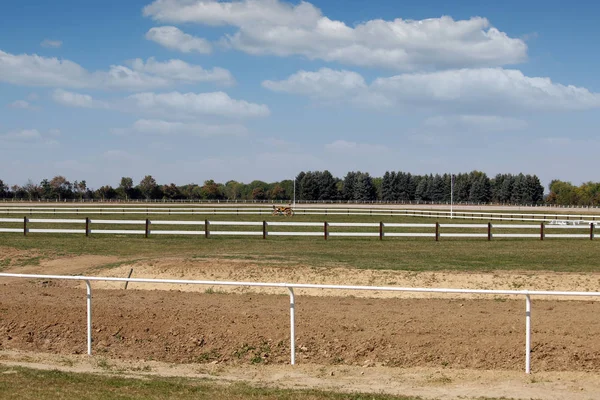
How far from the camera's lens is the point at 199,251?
27734 millimetres

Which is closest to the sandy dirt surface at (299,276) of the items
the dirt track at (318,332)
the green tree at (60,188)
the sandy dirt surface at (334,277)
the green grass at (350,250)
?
the sandy dirt surface at (334,277)

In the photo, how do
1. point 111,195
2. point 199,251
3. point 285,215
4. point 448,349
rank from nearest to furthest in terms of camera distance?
point 448,349, point 199,251, point 285,215, point 111,195

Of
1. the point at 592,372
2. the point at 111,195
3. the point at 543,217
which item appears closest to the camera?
the point at 592,372

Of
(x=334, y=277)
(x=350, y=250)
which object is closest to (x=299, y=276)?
(x=334, y=277)

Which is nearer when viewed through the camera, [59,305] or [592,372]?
[592,372]

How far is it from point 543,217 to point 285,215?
71.9ft

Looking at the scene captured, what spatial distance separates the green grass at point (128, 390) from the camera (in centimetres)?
828

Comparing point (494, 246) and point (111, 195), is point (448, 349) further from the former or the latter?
point (111, 195)

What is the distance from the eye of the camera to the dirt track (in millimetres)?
11023

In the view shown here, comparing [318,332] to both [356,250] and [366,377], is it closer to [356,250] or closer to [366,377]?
[366,377]

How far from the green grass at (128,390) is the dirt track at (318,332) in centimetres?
218

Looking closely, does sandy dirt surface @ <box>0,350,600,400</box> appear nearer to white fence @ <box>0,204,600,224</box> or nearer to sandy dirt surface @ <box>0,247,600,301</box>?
sandy dirt surface @ <box>0,247,600,301</box>

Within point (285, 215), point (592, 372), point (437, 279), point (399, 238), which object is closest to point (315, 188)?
point (285, 215)

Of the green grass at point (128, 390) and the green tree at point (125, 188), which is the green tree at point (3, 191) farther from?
the green grass at point (128, 390)
